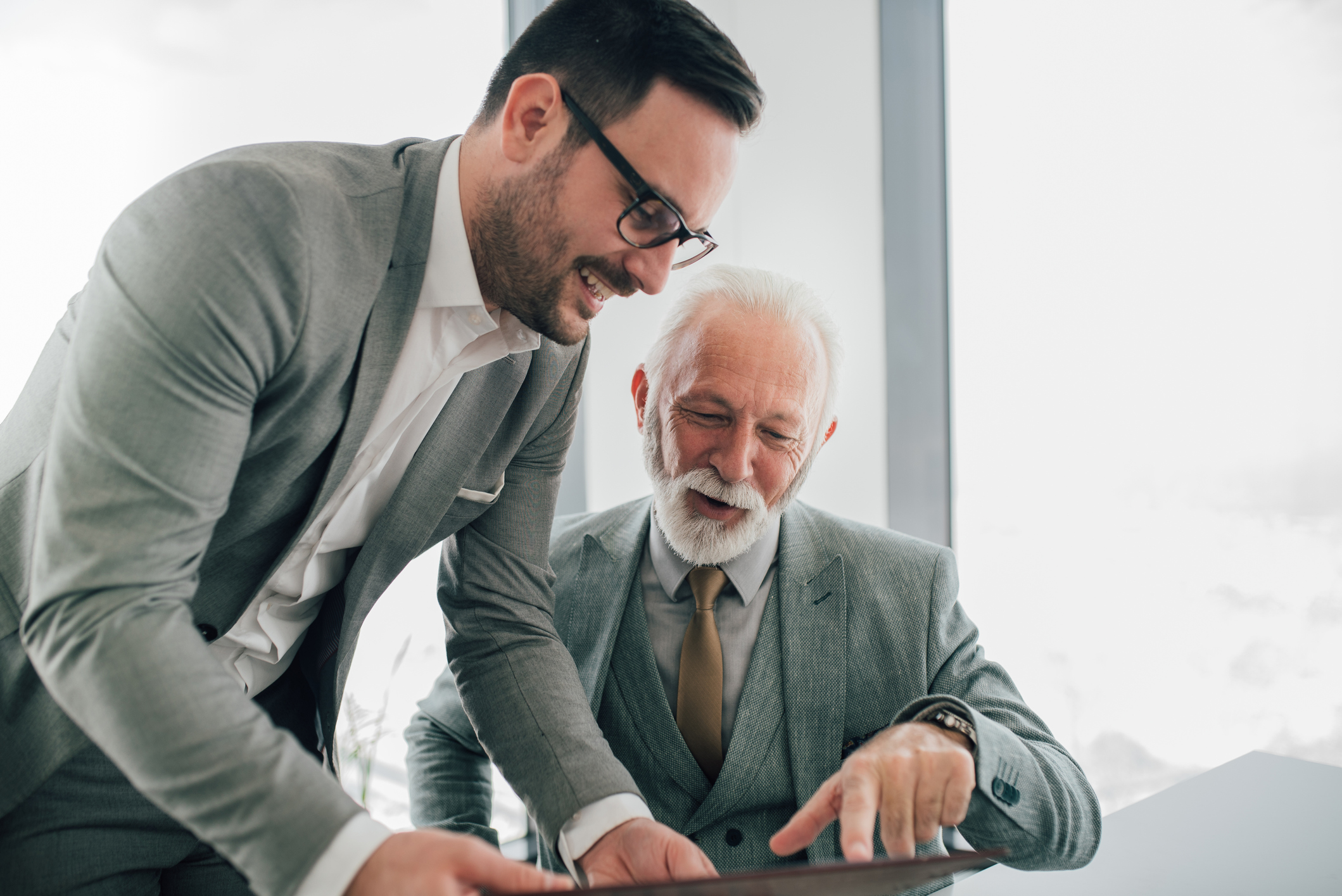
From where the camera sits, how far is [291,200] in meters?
0.80

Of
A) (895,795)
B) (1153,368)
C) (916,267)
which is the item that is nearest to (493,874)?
(895,795)

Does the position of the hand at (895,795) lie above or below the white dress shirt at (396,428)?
below

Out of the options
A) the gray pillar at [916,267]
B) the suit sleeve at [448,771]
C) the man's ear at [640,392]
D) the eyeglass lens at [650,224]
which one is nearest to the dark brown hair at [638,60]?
the eyeglass lens at [650,224]

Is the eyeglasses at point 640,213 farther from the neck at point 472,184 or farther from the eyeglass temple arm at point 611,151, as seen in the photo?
the neck at point 472,184

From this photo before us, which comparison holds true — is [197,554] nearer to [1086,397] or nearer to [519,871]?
[519,871]

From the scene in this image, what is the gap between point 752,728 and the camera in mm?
1386

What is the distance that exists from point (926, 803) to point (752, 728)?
40 centimetres

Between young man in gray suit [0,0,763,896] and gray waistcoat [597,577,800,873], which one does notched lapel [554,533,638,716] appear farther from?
young man in gray suit [0,0,763,896]

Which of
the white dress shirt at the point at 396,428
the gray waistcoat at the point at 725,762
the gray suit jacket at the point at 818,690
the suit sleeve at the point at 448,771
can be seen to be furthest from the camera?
the suit sleeve at the point at 448,771

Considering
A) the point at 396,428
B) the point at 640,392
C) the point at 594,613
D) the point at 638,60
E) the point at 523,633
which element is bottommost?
the point at 594,613

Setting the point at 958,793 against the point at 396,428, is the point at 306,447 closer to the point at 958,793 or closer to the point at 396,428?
the point at 396,428

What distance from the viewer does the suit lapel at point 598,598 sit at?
4.96 ft

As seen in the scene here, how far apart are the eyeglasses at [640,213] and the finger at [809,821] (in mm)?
716

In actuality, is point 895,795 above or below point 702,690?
above
